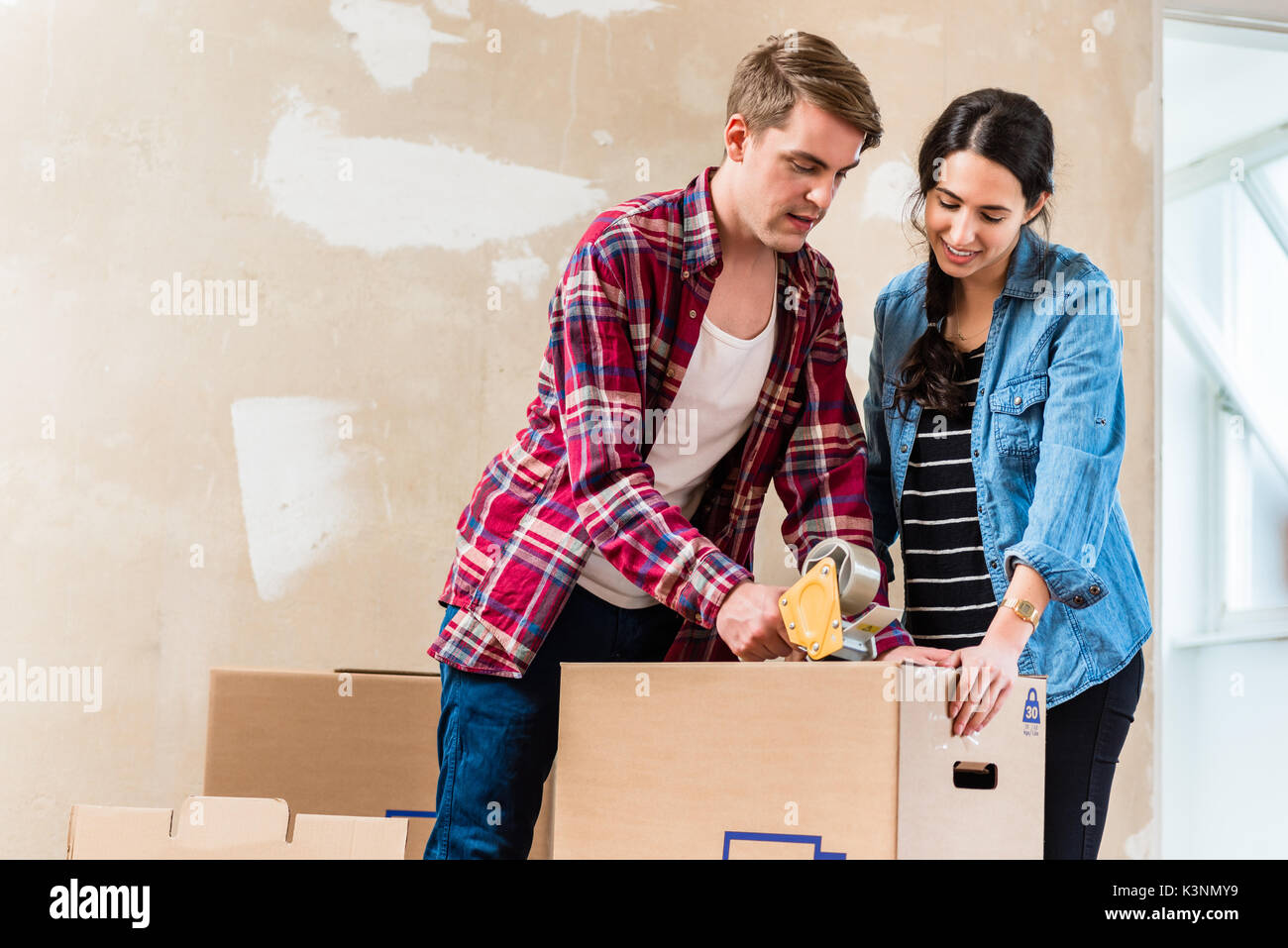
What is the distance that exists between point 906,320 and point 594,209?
0.76m

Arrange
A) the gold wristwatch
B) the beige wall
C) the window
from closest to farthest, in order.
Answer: the gold wristwatch, the beige wall, the window

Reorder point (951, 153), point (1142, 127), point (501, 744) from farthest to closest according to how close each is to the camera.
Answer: point (1142, 127) → point (951, 153) → point (501, 744)

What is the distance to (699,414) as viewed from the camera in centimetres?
126

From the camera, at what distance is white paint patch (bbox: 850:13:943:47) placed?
2.22 m

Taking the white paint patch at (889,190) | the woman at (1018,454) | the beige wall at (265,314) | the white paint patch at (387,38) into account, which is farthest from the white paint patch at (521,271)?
the woman at (1018,454)

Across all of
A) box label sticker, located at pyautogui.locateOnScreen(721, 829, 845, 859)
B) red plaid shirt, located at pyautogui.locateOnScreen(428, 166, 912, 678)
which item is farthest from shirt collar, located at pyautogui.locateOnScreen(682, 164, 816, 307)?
box label sticker, located at pyautogui.locateOnScreen(721, 829, 845, 859)

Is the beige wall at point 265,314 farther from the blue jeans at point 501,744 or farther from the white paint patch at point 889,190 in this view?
the blue jeans at point 501,744

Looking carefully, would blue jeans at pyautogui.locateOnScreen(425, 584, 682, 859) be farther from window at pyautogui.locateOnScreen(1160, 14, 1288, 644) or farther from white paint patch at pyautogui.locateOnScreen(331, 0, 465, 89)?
window at pyautogui.locateOnScreen(1160, 14, 1288, 644)

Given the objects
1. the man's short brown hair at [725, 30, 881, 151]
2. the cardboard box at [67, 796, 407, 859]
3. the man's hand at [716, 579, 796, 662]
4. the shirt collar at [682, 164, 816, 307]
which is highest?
the man's short brown hair at [725, 30, 881, 151]

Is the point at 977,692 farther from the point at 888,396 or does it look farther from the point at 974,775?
the point at 888,396

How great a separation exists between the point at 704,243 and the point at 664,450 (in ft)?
0.76

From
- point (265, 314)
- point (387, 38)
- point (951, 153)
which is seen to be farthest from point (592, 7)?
point (951, 153)

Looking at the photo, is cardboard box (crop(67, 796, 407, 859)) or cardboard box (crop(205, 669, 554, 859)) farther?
cardboard box (crop(205, 669, 554, 859))

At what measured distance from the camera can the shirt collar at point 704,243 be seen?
1.23m
